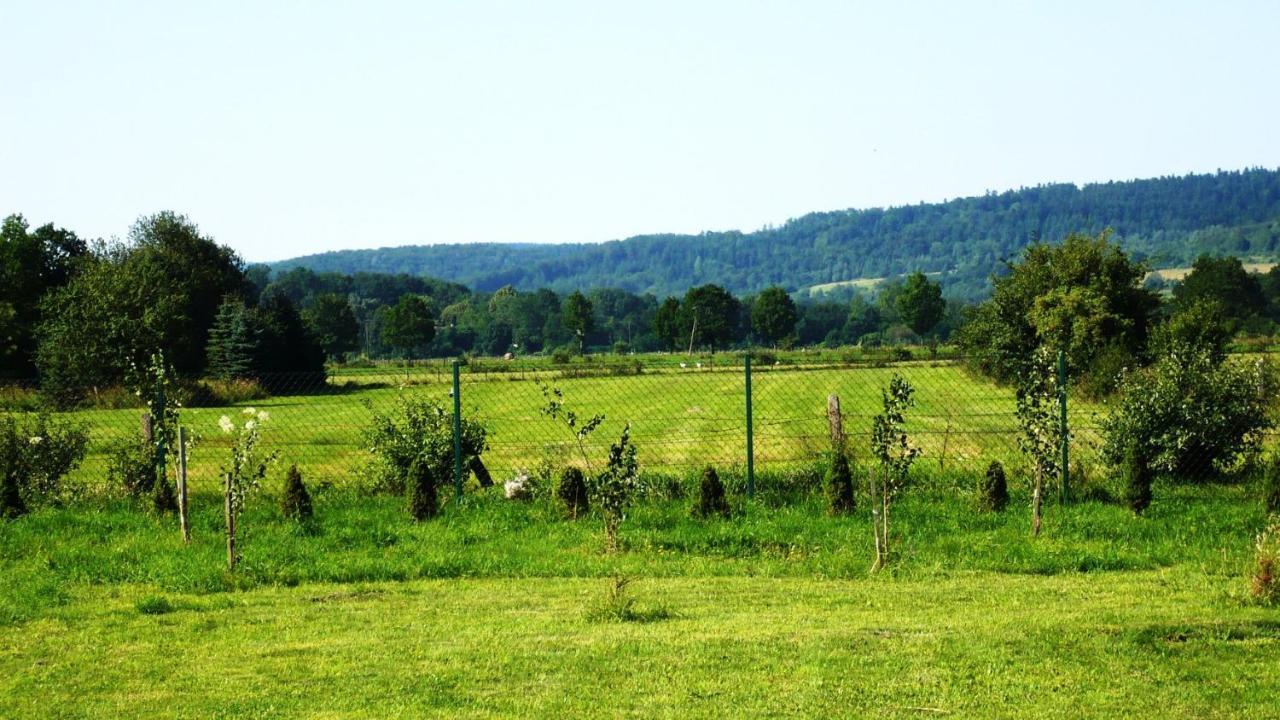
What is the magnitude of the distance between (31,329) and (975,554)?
49.2 meters

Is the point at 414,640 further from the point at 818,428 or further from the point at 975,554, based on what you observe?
the point at 818,428

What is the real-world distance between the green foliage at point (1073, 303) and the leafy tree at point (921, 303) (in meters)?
61.8

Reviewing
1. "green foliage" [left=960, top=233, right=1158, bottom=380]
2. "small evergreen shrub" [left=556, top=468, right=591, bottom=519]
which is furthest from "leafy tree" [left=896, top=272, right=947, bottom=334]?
"small evergreen shrub" [left=556, top=468, right=591, bottom=519]

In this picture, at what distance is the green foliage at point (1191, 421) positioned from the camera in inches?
577

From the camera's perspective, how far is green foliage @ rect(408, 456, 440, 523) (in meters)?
13.4

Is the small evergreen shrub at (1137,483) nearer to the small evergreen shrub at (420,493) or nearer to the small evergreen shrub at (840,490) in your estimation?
the small evergreen shrub at (840,490)

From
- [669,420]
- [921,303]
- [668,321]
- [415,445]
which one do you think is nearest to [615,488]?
[415,445]

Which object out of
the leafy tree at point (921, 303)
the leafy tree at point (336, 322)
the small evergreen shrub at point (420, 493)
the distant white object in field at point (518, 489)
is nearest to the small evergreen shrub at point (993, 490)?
the distant white object in field at point (518, 489)

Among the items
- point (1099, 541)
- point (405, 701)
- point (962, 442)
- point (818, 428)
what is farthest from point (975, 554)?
point (818, 428)

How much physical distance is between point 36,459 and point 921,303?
9112cm

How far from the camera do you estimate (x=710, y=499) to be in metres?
13.0

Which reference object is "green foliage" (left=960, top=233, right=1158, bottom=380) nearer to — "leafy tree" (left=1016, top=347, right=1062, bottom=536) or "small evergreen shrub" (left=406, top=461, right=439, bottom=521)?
"leafy tree" (left=1016, top=347, right=1062, bottom=536)

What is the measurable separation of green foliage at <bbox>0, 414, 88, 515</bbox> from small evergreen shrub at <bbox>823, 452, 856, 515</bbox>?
30.5ft

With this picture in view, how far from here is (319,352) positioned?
6000 cm
